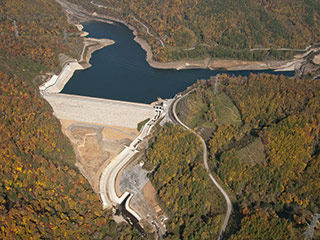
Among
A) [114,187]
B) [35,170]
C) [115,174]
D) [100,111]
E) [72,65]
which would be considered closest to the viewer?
[35,170]

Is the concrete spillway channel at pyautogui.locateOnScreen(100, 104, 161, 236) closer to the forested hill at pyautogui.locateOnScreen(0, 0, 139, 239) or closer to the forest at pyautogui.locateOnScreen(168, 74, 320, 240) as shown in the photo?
the forested hill at pyautogui.locateOnScreen(0, 0, 139, 239)

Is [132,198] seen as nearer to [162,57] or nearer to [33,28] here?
[162,57]

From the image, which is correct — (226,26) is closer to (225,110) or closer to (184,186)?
(225,110)

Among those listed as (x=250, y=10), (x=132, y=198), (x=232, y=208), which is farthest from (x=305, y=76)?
(x=132, y=198)

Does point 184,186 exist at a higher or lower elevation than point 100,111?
lower

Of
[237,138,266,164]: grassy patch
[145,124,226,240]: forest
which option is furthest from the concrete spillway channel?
[237,138,266,164]: grassy patch

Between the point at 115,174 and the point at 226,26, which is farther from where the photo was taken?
the point at 226,26

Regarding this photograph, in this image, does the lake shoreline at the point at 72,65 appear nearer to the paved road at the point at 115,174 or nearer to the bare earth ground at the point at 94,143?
the bare earth ground at the point at 94,143

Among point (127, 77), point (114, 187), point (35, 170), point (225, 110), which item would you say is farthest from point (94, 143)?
point (225, 110)

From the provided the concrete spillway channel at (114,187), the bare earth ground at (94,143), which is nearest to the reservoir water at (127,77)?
the bare earth ground at (94,143)
